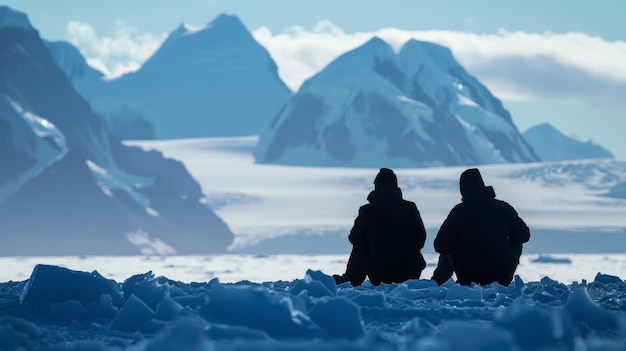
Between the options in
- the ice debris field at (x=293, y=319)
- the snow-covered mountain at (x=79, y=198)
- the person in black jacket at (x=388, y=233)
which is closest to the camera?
the ice debris field at (x=293, y=319)

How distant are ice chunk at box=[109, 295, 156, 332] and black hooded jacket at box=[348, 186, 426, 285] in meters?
3.83

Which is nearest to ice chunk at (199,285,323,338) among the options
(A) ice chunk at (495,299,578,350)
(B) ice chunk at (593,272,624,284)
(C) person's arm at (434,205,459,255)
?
(A) ice chunk at (495,299,578,350)

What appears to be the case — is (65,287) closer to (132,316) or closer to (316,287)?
(132,316)

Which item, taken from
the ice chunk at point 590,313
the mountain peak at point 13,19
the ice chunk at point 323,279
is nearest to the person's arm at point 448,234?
the ice chunk at point 323,279

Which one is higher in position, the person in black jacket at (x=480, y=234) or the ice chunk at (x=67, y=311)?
the person in black jacket at (x=480, y=234)

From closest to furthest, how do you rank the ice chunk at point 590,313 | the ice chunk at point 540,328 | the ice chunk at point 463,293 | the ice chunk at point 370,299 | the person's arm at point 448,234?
the ice chunk at point 540,328 → the ice chunk at point 590,313 → the ice chunk at point 370,299 → the ice chunk at point 463,293 → the person's arm at point 448,234

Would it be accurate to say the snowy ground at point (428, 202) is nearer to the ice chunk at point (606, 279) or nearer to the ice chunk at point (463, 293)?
the ice chunk at point (606, 279)

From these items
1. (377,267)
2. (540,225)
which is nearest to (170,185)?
(540,225)

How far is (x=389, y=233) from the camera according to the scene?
1011cm

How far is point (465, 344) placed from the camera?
5.00 metres

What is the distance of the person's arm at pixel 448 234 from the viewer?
961cm

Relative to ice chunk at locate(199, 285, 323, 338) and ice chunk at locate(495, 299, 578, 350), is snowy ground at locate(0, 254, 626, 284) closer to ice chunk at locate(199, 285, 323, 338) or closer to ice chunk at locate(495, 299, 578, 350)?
ice chunk at locate(199, 285, 323, 338)

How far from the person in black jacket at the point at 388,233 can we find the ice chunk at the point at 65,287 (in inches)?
119

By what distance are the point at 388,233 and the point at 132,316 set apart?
4.08 metres
